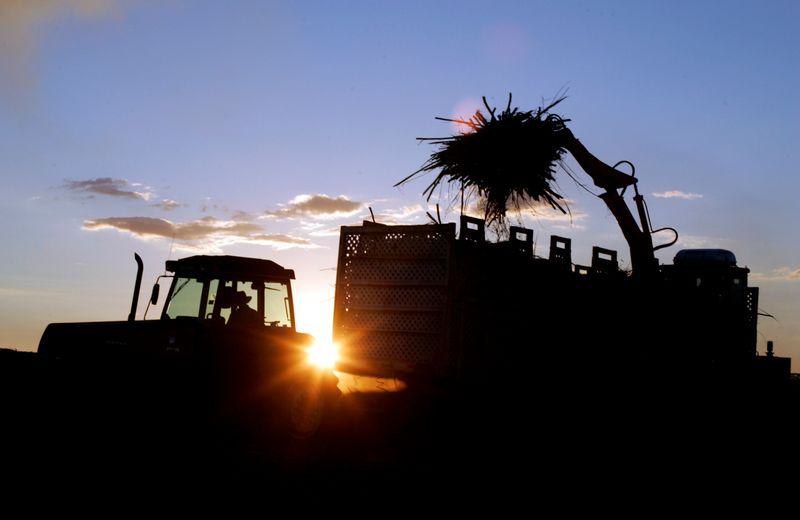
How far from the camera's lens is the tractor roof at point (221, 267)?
11.1 meters

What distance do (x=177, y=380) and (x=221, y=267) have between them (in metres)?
1.98

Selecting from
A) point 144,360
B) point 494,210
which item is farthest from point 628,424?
point 144,360

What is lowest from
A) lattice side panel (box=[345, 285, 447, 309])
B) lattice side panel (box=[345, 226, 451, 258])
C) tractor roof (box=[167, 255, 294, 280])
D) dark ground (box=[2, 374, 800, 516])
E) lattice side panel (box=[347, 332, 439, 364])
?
dark ground (box=[2, 374, 800, 516])

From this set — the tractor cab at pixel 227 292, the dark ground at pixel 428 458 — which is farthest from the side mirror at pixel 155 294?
the dark ground at pixel 428 458

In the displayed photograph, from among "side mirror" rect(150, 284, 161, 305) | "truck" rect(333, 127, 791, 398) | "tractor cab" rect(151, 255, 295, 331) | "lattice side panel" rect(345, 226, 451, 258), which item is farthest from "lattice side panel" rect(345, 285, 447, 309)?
"side mirror" rect(150, 284, 161, 305)

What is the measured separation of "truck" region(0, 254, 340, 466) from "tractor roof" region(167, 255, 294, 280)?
2 centimetres

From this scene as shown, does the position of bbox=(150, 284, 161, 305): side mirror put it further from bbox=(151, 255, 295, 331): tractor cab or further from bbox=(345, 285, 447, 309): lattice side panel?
bbox=(345, 285, 447, 309): lattice side panel

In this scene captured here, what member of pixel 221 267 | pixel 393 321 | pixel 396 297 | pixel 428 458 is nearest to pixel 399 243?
pixel 396 297

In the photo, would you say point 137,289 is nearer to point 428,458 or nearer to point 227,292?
point 227,292

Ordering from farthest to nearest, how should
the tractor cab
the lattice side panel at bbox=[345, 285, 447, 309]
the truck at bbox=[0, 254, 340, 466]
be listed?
the tractor cab, the lattice side panel at bbox=[345, 285, 447, 309], the truck at bbox=[0, 254, 340, 466]

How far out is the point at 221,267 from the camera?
11.1 meters

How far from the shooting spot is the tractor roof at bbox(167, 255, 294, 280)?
11109 mm

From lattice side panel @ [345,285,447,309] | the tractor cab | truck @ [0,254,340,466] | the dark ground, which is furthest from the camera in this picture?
the tractor cab

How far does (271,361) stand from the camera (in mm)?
10648
